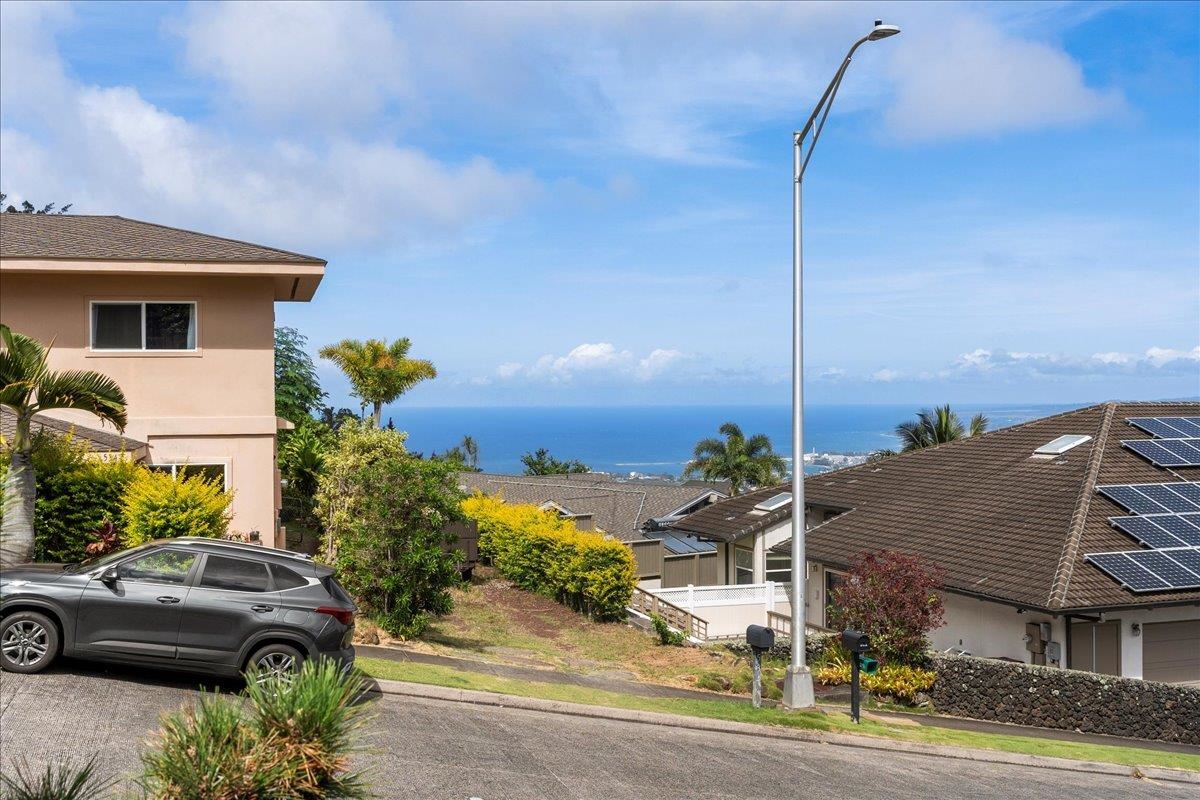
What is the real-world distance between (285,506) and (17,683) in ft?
73.0

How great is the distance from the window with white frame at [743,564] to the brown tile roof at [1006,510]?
904 millimetres

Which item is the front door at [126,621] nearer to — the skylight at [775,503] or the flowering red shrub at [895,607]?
the flowering red shrub at [895,607]

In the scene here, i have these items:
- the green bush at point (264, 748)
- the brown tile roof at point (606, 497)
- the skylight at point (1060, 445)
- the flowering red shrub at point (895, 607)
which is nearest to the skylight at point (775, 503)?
the brown tile roof at point (606, 497)

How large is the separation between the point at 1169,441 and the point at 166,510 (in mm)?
24126

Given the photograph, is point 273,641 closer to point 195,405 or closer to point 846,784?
point 846,784

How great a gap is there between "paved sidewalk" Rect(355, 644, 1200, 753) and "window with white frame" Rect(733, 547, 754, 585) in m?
15.5

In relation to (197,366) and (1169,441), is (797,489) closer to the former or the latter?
(197,366)

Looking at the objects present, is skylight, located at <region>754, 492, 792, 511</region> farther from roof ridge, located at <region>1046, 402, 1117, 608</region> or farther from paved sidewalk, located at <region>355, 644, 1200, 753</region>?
paved sidewalk, located at <region>355, 644, 1200, 753</region>

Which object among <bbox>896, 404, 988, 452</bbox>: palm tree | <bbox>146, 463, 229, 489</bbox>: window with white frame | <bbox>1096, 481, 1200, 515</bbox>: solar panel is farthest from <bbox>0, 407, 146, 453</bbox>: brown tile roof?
<bbox>896, 404, 988, 452</bbox>: palm tree

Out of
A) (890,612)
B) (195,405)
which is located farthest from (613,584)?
(195,405)

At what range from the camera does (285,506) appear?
33469mm

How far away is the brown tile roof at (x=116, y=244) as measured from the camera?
20391mm

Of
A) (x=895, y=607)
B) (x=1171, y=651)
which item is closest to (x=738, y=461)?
(x=1171, y=651)

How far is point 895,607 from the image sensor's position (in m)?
18.7
